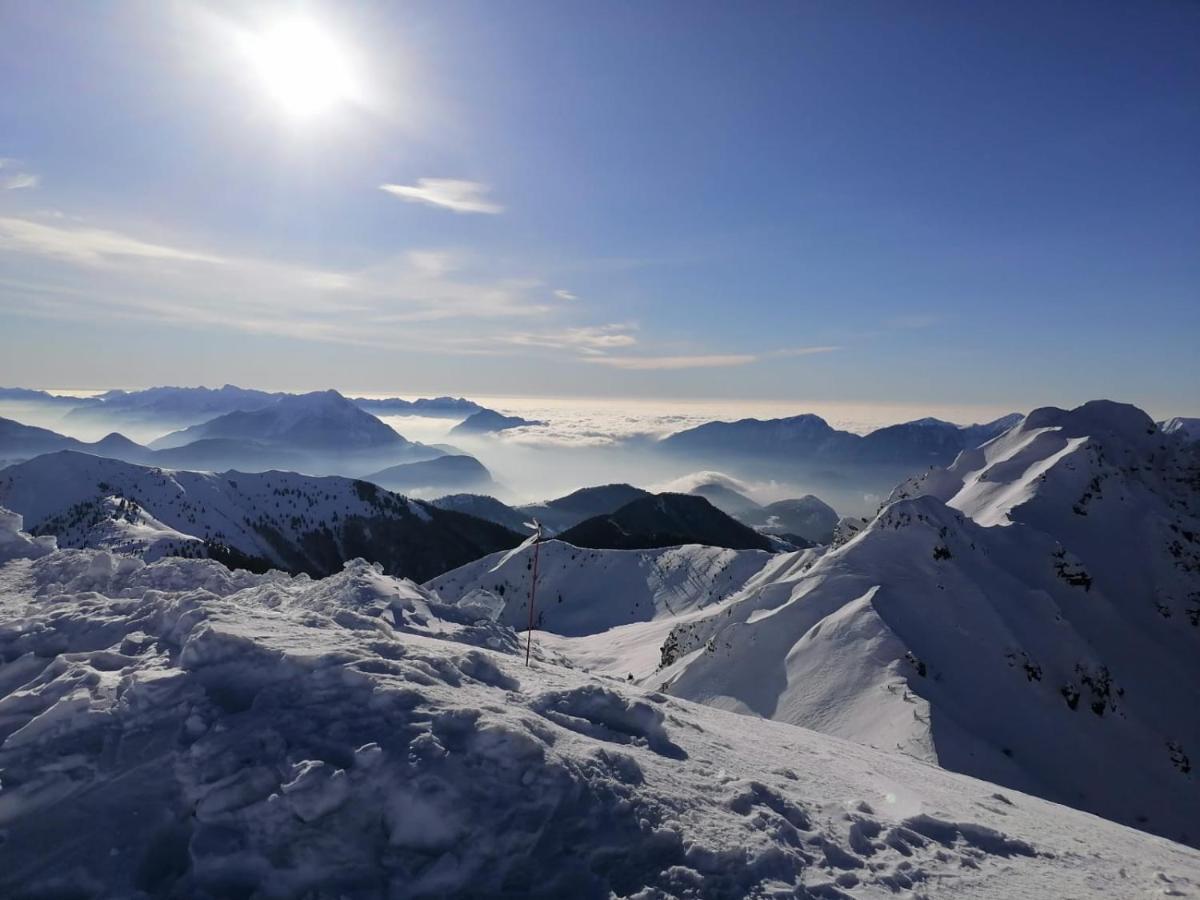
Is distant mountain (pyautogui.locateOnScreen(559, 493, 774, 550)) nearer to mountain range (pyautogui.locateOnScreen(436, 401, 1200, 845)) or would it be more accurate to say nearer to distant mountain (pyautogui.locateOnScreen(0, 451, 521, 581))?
distant mountain (pyautogui.locateOnScreen(0, 451, 521, 581))

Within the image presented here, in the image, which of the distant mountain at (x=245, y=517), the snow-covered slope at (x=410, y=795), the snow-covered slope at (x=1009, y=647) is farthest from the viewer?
the distant mountain at (x=245, y=517)

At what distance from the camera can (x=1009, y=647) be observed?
2673cm

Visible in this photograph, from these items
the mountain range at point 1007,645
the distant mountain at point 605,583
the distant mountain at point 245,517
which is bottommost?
the distant mountain at point 245,517

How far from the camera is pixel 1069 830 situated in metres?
11.3

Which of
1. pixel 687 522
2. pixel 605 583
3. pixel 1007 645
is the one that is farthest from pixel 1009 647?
pixel 687 522

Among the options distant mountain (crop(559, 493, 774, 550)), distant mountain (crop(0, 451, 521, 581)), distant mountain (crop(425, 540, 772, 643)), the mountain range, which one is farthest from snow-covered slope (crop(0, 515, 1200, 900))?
distant mountain (crop(559, 493, 774, 550))

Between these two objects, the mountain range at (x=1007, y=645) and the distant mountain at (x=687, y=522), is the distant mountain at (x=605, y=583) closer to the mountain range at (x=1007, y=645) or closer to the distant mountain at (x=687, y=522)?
the mountain range at (x=1007, y=645)

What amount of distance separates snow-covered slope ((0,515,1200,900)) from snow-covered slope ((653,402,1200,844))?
11.7 metres

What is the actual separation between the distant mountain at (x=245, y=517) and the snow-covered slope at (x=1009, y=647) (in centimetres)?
11666

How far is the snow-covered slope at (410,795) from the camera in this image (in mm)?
6348

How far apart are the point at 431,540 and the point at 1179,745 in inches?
6965

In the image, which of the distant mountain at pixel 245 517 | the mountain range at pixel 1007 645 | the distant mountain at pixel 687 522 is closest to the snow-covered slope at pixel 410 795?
the mountain range at pixel 1007 645

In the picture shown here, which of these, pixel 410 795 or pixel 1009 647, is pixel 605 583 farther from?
pixel 410 795

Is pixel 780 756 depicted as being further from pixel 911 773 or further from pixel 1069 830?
pixel 1069 830
